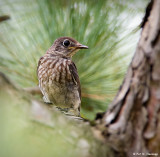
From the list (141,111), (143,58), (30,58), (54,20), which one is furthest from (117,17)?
(141,111)

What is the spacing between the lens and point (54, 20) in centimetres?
264

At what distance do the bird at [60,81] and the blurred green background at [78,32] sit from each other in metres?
0.55

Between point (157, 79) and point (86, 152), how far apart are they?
1.88ft

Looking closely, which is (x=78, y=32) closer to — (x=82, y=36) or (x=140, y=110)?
(x=82, y=36)

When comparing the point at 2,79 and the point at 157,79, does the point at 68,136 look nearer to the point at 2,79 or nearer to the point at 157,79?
the point at 2,79

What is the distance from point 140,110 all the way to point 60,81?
209 cm

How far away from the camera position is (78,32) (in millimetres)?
2725

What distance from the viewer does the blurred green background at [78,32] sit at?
2.60 metres

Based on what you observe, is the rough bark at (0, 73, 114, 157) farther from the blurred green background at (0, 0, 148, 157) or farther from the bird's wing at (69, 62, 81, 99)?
the bird's wing at (69, 62, 81, 99)

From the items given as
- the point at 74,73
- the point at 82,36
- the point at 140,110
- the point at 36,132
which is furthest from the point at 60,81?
the point at 36,132

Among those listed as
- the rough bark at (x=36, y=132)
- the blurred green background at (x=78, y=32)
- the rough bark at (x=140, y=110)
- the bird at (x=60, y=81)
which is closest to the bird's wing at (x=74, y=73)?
the bird at (x=60, y=81)

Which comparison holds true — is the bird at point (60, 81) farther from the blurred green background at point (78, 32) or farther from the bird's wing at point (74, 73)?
the blurred green background at point (78, 32)

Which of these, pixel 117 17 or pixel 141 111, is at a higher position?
pixel 117 17

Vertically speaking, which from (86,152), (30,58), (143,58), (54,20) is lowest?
(86,152)
